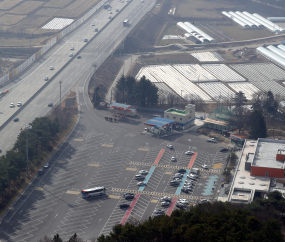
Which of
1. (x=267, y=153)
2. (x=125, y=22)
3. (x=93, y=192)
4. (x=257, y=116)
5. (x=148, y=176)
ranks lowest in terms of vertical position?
(x=148, y=176)

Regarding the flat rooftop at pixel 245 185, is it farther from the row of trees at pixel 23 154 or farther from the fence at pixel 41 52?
the fence at pixel 41 52

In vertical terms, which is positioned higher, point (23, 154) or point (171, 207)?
point (23, 154)

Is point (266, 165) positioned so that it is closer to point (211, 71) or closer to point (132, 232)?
point (132, 232)

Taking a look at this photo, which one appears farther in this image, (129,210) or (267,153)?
(267,153)

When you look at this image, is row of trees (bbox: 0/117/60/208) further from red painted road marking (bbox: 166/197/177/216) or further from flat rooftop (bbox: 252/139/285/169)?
flat rooftop (bbox: 252/139/285/169)

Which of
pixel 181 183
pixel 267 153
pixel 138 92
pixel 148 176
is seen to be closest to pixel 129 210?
pixel 148 176

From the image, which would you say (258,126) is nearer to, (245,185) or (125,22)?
(245,185)

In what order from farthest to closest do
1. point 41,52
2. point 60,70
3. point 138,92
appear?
point 41,52 → point 60,70 → point 138,92
